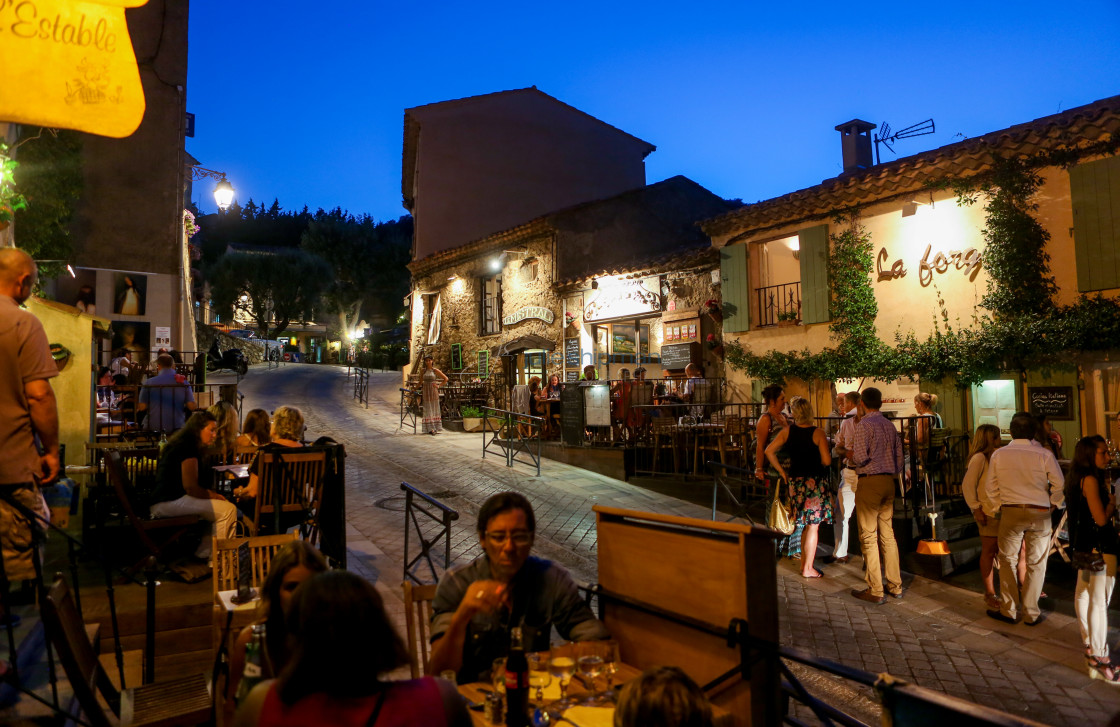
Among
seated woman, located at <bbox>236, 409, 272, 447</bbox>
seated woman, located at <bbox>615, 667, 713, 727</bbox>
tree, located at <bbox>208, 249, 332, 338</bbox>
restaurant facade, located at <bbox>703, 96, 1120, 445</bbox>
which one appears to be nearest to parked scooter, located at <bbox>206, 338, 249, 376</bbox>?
seated woman, located at <bbox>236, 409, 272, 447</bbox>

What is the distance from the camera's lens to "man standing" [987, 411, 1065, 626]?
5.48 meters

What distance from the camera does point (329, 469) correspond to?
5516mm

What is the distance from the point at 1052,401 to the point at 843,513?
13.8 ft

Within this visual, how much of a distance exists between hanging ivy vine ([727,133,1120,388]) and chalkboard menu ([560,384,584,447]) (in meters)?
4.61

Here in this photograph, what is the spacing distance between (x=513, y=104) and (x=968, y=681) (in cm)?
2228

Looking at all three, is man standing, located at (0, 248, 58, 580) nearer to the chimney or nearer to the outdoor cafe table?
the outdoor cafe table

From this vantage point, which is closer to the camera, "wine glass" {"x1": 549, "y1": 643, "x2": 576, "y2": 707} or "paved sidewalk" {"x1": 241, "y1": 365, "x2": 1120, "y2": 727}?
"wine glass" {"x1": 549, "y1": 643, "x2": 576, "y2": 707}

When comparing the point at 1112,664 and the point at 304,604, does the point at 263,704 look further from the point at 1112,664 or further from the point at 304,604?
the point at 1112,664

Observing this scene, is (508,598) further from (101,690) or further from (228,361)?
(228,361)

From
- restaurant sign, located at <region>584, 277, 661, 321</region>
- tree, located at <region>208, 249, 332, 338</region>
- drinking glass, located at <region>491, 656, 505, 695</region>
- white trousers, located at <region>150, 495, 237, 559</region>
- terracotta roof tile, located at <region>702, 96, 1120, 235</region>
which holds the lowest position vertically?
drinking glass, located at <region>491, 656, 505, 695</region>

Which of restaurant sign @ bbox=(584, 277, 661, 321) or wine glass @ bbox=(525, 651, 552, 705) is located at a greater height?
restaurant sign @ bbox=(584, 277, 661, 321)

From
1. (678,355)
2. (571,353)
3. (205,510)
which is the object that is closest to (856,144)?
(678,355)

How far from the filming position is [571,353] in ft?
56.8

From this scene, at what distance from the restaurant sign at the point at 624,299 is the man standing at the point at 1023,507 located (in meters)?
9.79
